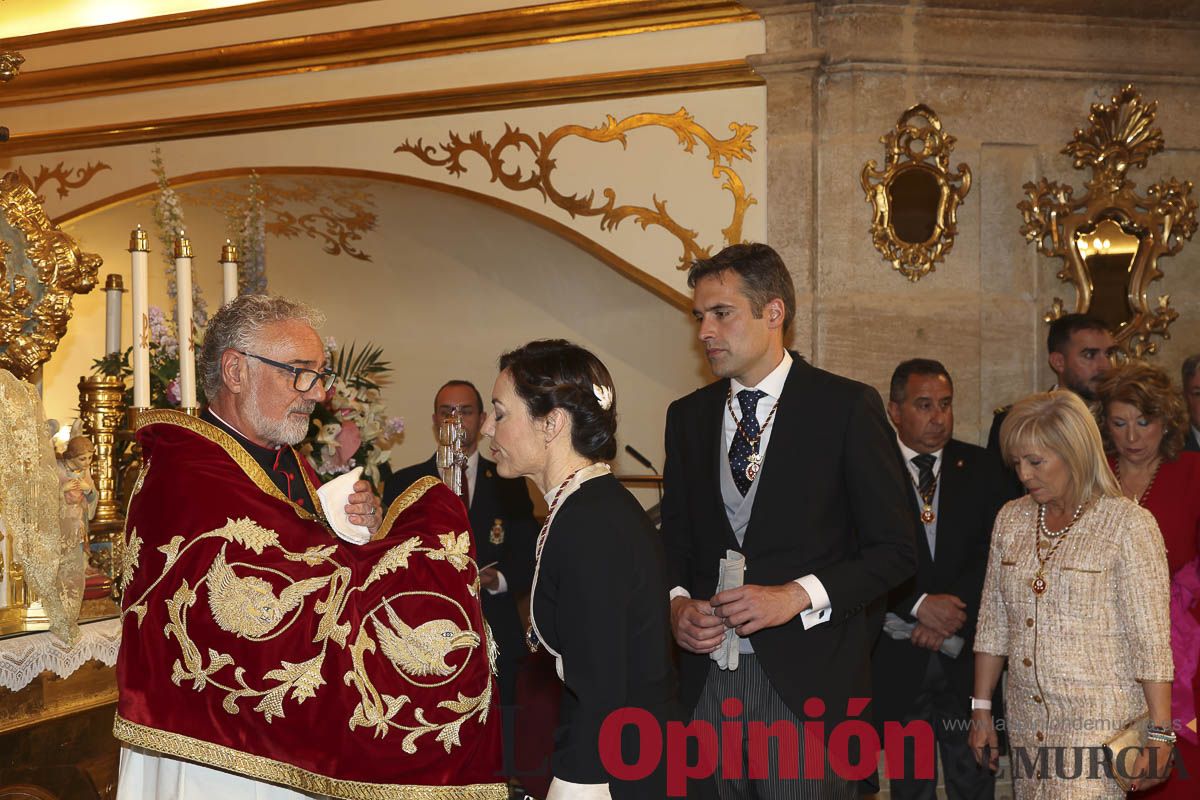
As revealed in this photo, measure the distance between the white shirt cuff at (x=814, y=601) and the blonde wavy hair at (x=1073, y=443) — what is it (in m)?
0.94

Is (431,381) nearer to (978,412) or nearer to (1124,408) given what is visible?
(978,412)

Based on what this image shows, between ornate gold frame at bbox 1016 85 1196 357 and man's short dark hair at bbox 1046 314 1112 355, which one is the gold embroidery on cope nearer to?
man's short dark hair at bbox 1046 314 1112 355

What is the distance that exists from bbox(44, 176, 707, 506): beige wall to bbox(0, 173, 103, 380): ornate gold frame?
2995 millimetres

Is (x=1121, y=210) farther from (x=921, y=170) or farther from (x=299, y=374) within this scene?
(x=299, y=374)

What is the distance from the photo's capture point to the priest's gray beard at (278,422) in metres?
2.76

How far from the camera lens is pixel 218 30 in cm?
643

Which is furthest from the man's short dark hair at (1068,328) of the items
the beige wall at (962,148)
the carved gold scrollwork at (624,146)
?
the carved gold scrollwork at (624,146)

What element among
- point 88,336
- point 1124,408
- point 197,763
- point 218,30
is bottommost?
point 197,763

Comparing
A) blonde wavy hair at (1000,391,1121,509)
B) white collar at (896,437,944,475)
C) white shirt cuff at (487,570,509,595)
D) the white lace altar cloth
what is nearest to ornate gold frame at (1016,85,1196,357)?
white collar at (896,437,944,475)

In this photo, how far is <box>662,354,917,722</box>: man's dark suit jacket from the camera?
9.33ft

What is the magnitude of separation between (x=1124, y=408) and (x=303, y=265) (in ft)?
16.3

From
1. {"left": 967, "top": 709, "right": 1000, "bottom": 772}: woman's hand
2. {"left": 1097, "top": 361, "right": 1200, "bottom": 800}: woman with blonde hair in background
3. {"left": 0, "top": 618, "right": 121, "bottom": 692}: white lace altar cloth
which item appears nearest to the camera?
{"left": 0, "top": 618, "right": 121, "bottom": 692}: white lace altar cloth

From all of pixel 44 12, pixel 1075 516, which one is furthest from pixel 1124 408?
pixel 44 12

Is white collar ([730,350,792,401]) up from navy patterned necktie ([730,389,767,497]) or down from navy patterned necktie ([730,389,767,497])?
up
